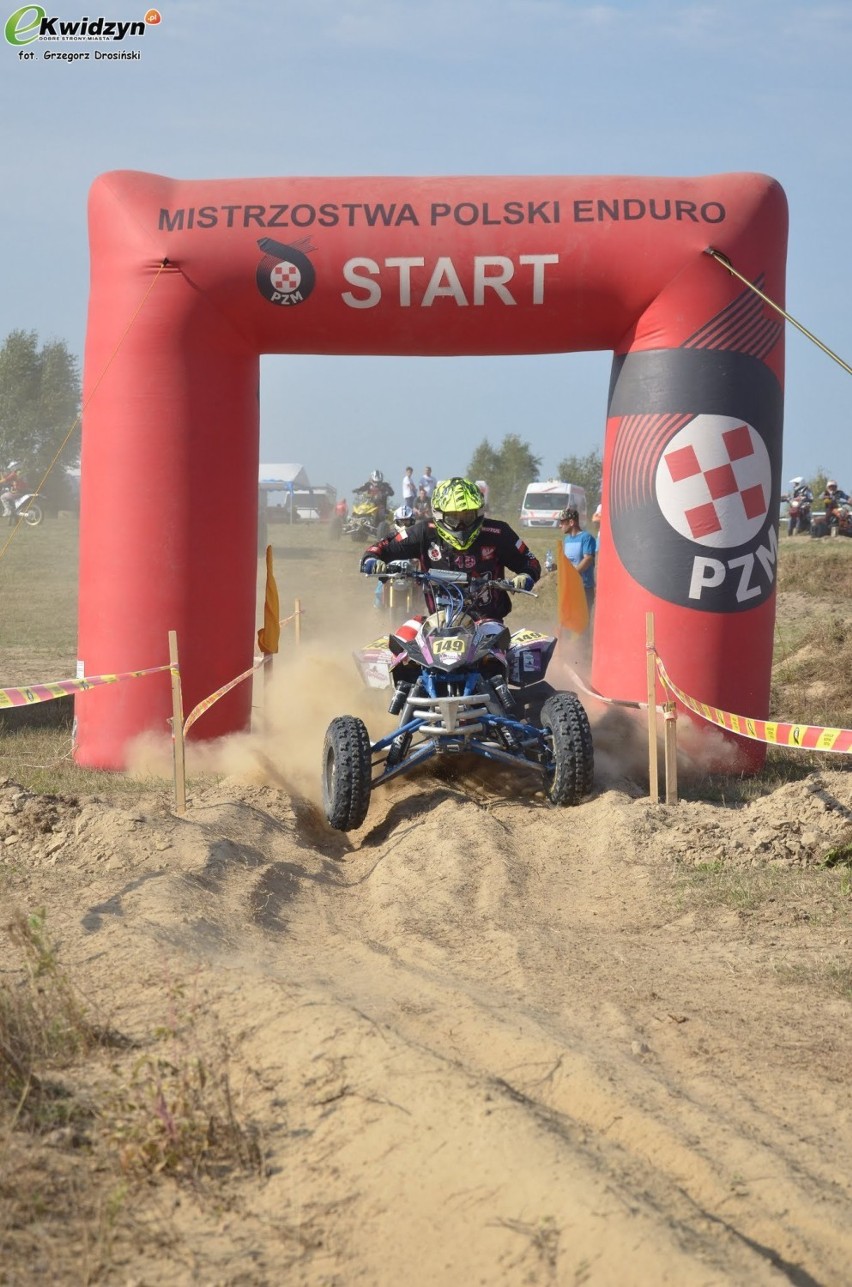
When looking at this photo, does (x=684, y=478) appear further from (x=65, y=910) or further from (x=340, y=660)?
(x=65, y=910)

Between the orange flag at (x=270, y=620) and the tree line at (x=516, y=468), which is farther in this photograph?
the tree line at (x=516, y=468)

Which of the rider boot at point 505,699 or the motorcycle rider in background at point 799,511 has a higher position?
the motorcycle rider in background at point 799,511

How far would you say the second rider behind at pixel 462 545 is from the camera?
345 inches

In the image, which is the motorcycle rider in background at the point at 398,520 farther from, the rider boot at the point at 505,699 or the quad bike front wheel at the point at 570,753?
the quad bike front wheel at the point at 570,753

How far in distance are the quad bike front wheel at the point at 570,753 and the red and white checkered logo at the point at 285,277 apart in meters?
3.51

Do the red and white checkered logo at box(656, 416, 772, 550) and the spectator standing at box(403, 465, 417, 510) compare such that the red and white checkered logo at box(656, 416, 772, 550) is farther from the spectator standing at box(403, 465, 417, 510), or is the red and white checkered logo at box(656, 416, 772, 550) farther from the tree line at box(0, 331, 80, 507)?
the tree line at box(0, 331, 80, 507)

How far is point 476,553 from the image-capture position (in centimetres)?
895

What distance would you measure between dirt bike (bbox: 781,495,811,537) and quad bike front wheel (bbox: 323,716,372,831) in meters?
27.0

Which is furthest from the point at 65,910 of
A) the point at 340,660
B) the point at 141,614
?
the point at 340,660

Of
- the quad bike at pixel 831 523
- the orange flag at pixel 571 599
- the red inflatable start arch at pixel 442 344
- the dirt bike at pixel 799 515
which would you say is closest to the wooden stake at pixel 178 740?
the red inflatable start arch at pixel 442 344

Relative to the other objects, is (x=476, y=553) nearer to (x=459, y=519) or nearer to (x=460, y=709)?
(x=459, y=519)

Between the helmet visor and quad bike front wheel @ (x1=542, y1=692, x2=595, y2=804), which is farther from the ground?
the helmet visor

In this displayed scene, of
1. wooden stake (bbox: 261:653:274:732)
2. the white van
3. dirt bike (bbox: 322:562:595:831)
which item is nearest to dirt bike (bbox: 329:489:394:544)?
the white van

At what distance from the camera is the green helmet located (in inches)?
344
